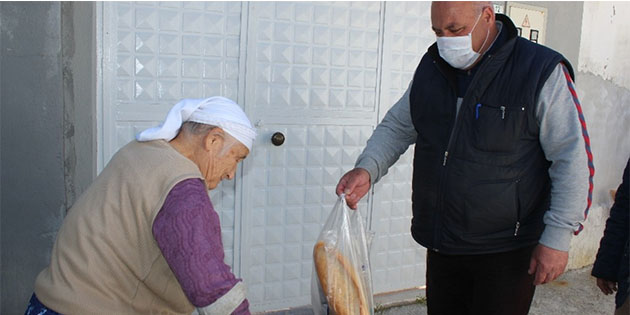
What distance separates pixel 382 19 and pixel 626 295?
2.45 metres

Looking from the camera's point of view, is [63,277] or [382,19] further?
[382,19]

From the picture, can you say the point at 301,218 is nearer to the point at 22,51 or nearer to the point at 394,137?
the point at 394,137

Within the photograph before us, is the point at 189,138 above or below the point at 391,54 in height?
below

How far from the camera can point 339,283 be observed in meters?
1.94

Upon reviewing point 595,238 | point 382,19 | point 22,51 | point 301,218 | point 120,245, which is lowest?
point 595,238

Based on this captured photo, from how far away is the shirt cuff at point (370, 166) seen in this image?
2.50 meters

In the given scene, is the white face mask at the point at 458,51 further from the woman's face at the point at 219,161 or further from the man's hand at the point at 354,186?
the woman's face at the point at 219,161

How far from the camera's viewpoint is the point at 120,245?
4.96 ft

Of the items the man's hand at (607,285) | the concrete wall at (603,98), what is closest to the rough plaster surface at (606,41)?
the concrete wall at (603,98)

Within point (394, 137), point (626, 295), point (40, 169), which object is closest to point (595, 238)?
point (626, 295)

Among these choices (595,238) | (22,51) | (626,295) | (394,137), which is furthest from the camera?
(595,238)

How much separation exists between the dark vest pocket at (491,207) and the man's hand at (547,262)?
0.15 metres

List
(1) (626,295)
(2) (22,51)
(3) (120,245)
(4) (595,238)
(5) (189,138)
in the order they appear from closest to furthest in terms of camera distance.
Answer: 1. (3) (120,245)
2. (5) (189,138)
3. (1) (626,295)
4. (2) (22,51)
5. (4) (595,238)

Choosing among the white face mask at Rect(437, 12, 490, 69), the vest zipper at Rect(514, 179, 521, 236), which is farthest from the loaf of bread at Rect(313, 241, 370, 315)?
the white face mask at Rect(437, 12, 490, 69)
